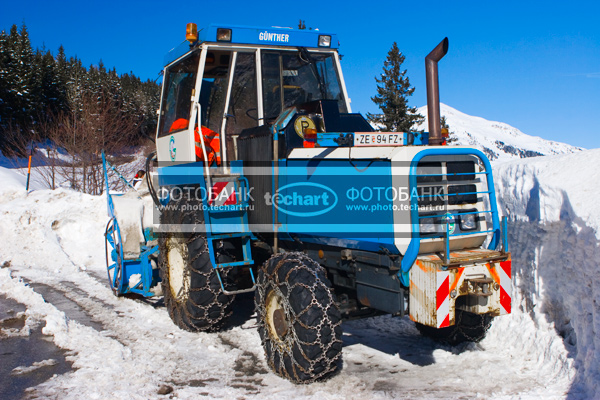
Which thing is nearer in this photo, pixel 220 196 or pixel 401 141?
pixel 401 141

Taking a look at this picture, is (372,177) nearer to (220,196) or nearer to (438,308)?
(438,308)

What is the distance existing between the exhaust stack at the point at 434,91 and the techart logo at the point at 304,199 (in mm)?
1025

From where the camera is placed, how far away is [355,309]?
16.2 ft

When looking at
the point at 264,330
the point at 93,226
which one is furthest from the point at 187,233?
the point at 93,226

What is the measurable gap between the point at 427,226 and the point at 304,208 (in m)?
1.18

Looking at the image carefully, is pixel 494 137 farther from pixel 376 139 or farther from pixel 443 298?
pixel 443 298

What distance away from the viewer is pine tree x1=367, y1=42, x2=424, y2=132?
1406 inches

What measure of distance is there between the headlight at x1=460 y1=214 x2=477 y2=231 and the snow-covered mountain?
79.0m

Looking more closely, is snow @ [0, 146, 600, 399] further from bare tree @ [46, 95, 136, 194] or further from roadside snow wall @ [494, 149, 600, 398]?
bare tree @ [46, 95, 136, 194]

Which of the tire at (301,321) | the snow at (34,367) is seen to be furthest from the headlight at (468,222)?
the snow at (34,367)

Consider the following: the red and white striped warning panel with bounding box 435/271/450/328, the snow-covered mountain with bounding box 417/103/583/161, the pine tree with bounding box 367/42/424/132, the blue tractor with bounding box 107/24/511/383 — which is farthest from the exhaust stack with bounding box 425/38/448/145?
the snow-covered mountain with bounding box 417/103/583/161

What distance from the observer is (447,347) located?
548 centimetres

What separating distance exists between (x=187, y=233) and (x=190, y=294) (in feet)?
2.15

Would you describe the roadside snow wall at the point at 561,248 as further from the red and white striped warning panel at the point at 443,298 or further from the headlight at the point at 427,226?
the headlight at the point at 427,226
